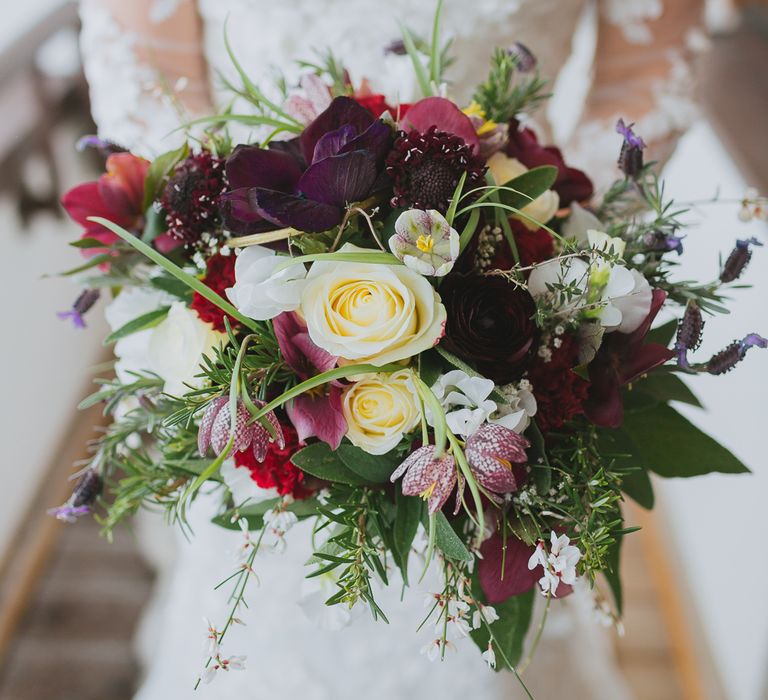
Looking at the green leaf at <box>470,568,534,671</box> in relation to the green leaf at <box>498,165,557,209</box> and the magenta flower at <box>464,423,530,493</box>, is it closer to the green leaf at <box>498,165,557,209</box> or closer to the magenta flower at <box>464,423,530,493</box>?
the magenta flower at <box>464,423,530,493</box>

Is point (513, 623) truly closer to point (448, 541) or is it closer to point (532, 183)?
point (448, 541)

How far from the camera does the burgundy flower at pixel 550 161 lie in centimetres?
65

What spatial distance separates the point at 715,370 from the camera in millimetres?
566

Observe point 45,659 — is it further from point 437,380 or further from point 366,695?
point 437,380

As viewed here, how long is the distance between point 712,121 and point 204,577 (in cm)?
184

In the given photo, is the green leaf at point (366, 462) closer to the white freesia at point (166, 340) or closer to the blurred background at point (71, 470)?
the white freesia at point (166, 340)

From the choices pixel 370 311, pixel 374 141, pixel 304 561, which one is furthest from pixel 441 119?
pixel 304 561

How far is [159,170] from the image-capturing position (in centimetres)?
63

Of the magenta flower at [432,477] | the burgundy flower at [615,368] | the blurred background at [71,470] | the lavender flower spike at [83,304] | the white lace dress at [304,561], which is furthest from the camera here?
the blurred background at [71,470]

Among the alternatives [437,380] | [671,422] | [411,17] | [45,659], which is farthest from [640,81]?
[45,659]

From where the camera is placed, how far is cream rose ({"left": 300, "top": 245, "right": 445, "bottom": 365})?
0.48 metres

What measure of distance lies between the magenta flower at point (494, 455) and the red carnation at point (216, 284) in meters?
0.21

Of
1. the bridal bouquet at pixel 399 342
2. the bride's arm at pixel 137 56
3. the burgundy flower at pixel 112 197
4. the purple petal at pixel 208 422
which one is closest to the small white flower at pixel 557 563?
the bridal bouquet at pixel 399 342

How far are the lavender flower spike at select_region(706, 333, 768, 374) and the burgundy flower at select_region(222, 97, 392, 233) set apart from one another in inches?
11.4
